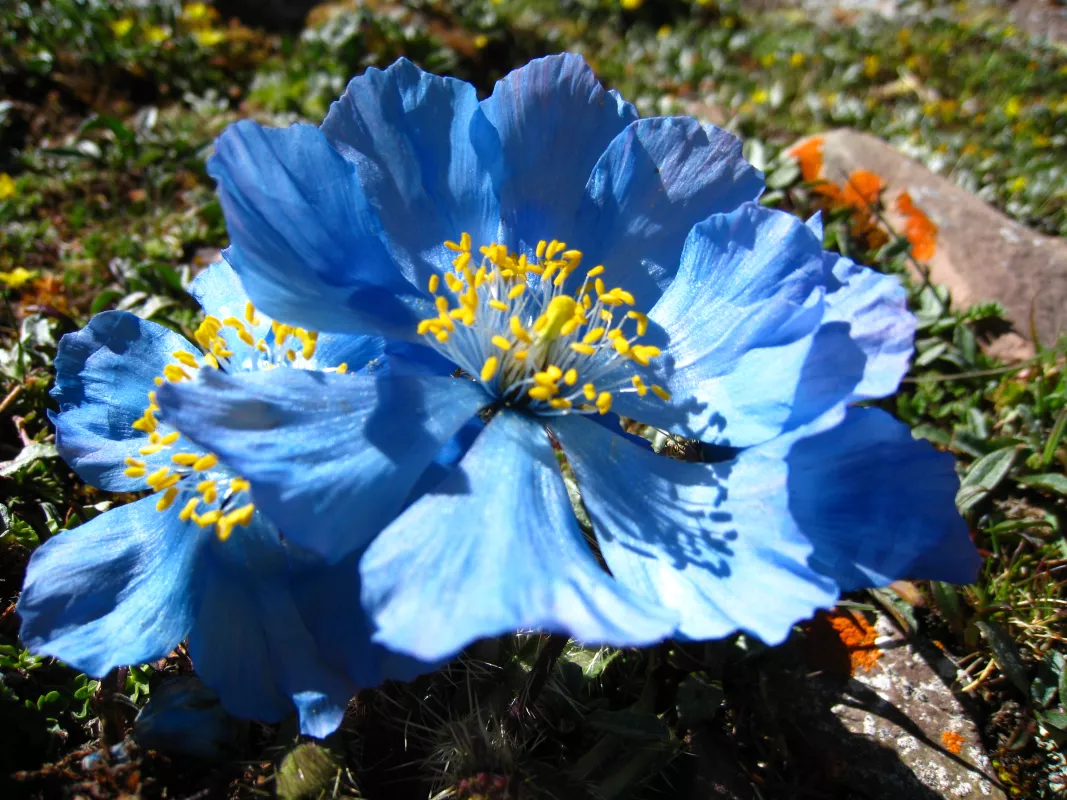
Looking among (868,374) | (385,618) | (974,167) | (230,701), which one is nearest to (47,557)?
(230,701)

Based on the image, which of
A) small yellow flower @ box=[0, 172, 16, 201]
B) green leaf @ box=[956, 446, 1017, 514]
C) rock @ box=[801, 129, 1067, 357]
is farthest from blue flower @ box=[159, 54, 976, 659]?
small yellow flower @ box=[0, 172, 16, 201]

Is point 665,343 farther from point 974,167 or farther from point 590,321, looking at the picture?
point 974,167

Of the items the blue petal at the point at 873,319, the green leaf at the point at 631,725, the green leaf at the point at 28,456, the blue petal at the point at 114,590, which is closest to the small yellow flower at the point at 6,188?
the green leaf at the point at 28,456

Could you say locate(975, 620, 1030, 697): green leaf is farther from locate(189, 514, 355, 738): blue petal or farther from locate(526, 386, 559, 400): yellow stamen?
locate(189, 514, 355, 738): blue petal

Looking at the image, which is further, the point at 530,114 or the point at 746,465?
the point at 530,114

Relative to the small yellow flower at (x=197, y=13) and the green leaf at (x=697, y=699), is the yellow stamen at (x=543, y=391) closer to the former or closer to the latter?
the green leaf at (x=697, y=699)

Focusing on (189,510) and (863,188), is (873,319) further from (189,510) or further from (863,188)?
(863,188)
